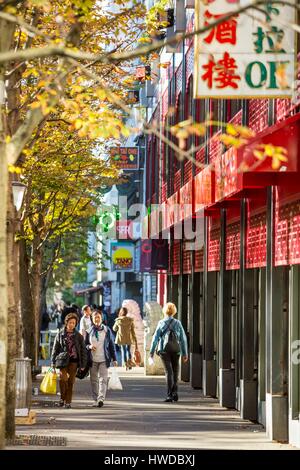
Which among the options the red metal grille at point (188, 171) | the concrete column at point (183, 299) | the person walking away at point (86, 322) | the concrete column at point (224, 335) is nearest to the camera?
the concrete column at point (224, 335)

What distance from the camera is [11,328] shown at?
1931 cm

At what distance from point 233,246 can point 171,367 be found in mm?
2481

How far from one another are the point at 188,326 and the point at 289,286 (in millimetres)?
15337

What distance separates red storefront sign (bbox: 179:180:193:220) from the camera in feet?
95.0

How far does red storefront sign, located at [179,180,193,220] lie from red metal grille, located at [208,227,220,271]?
0.63 metres

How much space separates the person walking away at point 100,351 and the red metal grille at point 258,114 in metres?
4.50

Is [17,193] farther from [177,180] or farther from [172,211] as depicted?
[177,180]

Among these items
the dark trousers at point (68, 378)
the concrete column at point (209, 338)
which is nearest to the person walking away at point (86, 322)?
the concrete column at point (209, 338)

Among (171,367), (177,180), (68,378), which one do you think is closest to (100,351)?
(68,378)

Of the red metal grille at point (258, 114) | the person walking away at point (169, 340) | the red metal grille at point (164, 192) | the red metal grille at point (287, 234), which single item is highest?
the red metal grille at point (164, 192)

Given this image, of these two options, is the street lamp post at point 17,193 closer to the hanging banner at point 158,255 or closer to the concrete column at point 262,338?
the concrete column at point 262,338

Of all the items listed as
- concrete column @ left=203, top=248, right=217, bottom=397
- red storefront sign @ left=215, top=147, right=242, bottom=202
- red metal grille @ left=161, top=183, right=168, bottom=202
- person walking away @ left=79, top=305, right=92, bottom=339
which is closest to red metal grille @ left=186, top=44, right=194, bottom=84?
concrete column @ left=203, top=248, right=217, bottom=397

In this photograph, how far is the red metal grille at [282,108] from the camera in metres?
19.3

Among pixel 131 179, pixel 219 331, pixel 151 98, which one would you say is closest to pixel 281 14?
pixel 219 331
